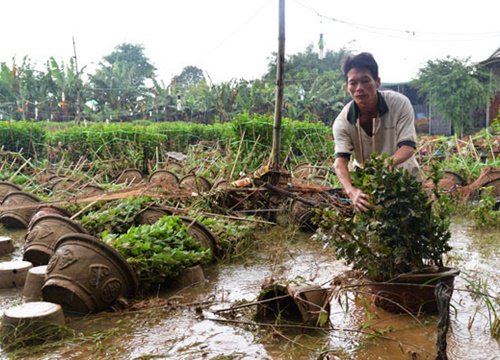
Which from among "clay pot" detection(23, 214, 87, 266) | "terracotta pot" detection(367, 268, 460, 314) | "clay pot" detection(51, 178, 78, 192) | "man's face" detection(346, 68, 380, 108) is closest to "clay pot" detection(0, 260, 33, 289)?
"clay pot" detection(23, 214, 87, 266)

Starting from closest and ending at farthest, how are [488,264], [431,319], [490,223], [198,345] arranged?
[198,345] → [431,319] → [488,264] → [490,223]

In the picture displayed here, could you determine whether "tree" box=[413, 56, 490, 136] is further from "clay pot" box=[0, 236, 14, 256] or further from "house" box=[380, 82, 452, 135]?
"clay pot" box=[0, 236, 14, 256]

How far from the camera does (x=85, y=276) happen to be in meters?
3.49

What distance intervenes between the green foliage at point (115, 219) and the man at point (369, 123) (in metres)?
2.65

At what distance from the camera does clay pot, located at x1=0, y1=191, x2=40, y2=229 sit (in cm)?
703

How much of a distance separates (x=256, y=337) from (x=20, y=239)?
4796 millimetres

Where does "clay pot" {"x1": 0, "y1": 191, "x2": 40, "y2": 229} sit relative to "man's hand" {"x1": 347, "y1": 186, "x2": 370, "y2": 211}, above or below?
below

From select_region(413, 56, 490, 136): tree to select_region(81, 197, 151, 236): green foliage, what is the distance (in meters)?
20.3

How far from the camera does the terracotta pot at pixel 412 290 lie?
Result: 312 centimetres

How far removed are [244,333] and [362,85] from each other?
2.04m

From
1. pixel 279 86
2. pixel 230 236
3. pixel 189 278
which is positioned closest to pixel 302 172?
pixel 279 86

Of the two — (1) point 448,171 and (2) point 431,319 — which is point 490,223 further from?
(2) point 431,319

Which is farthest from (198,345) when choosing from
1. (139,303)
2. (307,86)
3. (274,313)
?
(307,86)

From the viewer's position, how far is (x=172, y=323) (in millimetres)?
3367
